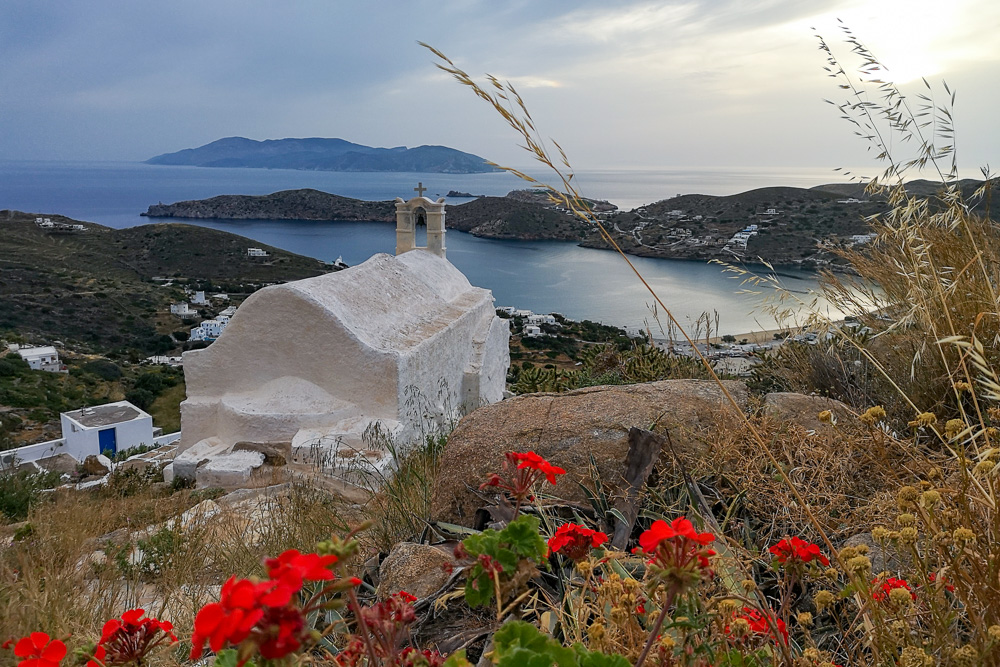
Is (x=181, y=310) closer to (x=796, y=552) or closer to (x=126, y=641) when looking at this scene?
(x=126, y=641)

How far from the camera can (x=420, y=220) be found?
48.0ft

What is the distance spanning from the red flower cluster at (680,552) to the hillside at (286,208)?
7478 cm

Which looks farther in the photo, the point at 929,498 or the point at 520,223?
the point at 520,223

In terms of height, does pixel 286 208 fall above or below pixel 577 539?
above

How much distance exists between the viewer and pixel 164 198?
463ft

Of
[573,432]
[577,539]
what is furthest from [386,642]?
[573,432]

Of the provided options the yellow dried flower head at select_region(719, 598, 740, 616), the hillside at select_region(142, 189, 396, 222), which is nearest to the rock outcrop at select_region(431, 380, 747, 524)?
the yellow dried flower head at select_region(719, 598, 740, 616)

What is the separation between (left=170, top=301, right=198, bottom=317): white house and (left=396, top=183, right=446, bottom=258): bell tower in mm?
27317

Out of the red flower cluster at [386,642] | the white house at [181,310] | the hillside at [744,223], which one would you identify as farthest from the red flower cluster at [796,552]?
the white house at [181,310]

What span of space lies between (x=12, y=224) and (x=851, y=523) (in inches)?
2667

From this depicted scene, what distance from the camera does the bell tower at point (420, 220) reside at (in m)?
14.0

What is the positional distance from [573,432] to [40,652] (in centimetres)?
202

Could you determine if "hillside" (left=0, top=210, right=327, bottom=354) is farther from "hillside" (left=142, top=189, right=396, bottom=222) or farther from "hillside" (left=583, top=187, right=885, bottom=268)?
"hillside" (left=142, top=189, right=396, bottom=222)

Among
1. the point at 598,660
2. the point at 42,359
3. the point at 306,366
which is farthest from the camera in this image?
the point at 42,359
